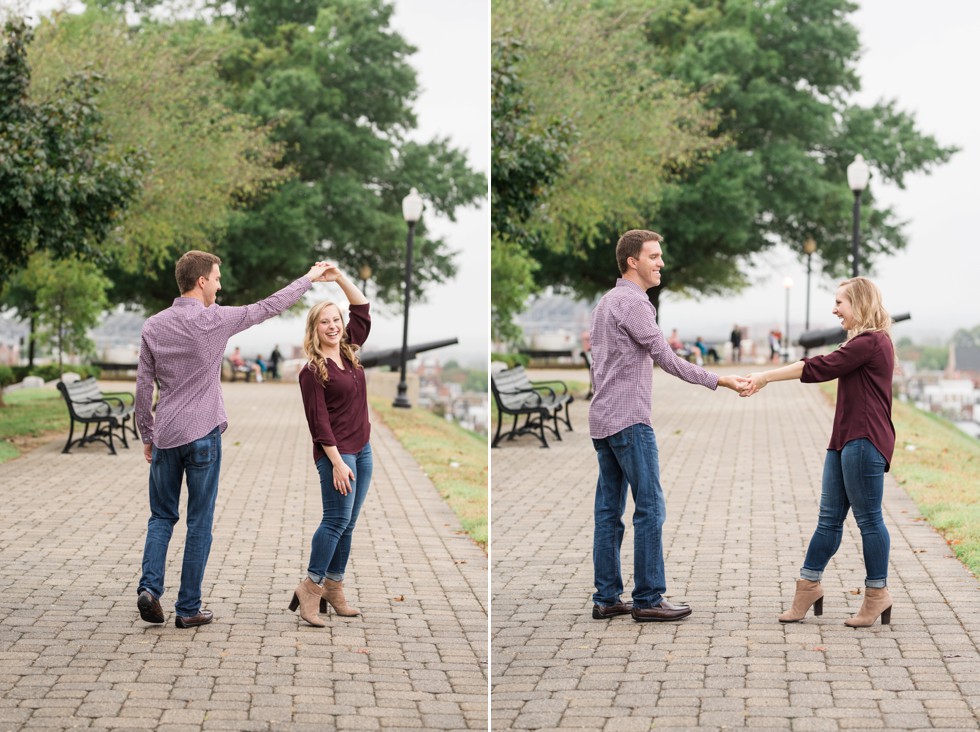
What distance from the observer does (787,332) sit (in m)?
43.3

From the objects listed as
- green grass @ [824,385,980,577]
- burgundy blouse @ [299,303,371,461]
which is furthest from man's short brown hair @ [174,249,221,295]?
green grass @ [824,385,980,577]

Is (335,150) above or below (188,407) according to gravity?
above

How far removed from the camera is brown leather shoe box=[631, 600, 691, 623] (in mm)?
6078

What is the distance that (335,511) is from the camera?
6.04 m

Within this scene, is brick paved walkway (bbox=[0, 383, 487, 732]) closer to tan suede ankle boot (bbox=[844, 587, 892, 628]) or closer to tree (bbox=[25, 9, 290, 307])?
tan suede ankle boot (bbox=[844, 587, 892, 628])

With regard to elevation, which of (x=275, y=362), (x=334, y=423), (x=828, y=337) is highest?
(x=828, y=337)

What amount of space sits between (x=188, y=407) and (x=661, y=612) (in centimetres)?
251

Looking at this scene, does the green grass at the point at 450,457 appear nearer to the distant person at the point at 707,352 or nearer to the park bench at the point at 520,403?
the park bench at the point at 520,403

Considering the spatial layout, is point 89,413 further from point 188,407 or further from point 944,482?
point 188,407

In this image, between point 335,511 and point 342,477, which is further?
point 335,511

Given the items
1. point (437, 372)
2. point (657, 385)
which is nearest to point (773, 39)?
point (657, 385)

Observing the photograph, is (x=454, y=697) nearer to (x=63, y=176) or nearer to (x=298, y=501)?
(x=298, y=501)

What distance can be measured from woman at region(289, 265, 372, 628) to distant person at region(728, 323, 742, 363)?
119ft

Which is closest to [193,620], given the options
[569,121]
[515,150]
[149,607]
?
[149,607]
